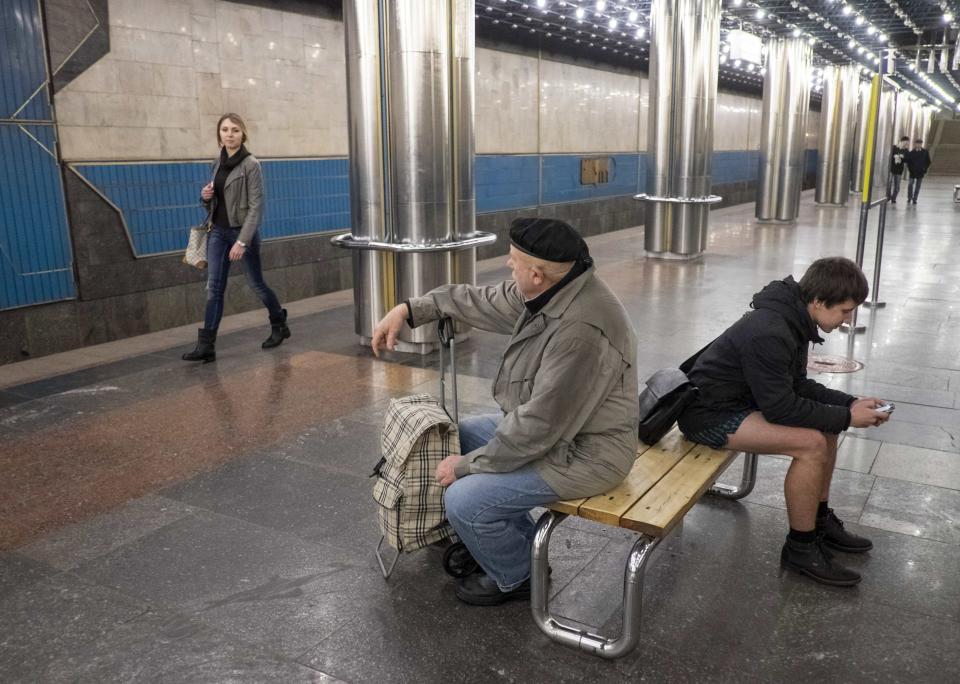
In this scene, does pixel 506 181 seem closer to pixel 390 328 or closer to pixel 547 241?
→ pixel 390 328

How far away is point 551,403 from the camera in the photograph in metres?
2.80

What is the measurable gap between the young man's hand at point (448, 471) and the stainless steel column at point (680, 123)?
1082cm

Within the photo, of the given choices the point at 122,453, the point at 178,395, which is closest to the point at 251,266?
the point at 178,395

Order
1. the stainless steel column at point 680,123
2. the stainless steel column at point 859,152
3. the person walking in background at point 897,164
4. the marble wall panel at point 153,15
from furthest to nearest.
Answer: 1. the stainless steel column at point 859,152
2. the person walking in background at point 897,164
3. the stainless steel column at point 680,123
4. the marble wall panel at point 153,15

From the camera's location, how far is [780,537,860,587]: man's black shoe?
3334 millimetres

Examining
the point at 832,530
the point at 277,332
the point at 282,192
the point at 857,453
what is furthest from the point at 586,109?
the point at 832,530

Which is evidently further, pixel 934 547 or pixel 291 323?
pixel 291 323

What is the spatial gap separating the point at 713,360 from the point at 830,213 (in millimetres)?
20964

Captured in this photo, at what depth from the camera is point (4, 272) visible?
6.98 meters

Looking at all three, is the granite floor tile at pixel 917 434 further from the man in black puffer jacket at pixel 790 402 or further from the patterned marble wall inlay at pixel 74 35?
the patterned marble wall inlay at pixel 74 35

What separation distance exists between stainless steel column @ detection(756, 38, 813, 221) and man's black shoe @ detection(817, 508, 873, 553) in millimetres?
17086

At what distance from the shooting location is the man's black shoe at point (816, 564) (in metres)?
3.33

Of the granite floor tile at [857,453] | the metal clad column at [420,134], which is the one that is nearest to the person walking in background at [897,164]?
the metal clad column at [420,134]

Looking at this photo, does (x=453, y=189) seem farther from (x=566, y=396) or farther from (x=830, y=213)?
(x=830, y=213)
